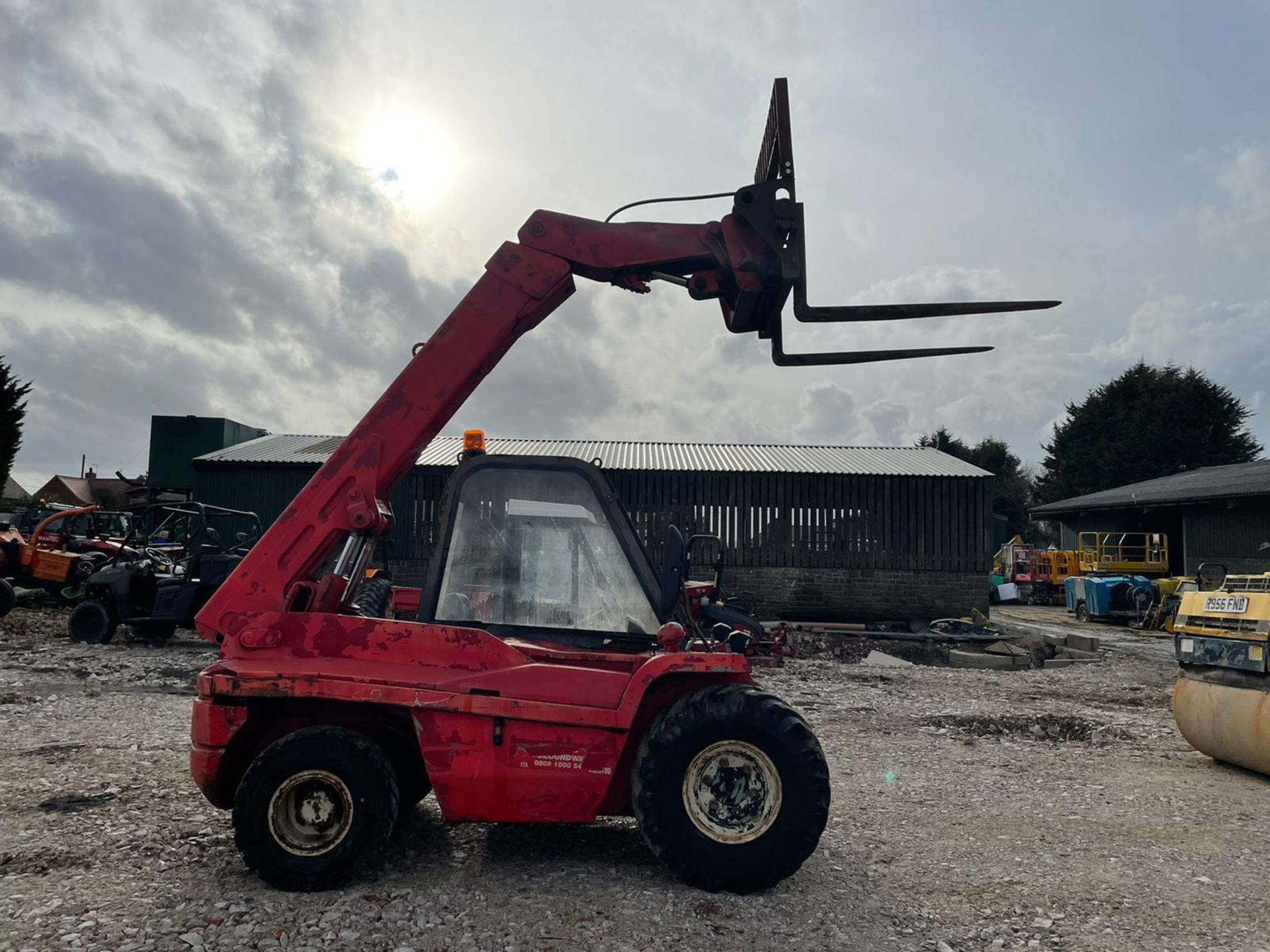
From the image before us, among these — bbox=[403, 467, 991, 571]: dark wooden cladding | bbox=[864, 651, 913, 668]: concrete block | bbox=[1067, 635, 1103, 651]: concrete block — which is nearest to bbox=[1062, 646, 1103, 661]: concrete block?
bbox=[1067, 635, 1103, 651]: concrete block

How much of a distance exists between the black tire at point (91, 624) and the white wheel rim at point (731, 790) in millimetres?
12368

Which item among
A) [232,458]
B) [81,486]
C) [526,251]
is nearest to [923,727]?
[526,251]

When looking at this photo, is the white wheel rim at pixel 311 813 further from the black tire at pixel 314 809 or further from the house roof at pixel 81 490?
the house roof at pixel 81 490

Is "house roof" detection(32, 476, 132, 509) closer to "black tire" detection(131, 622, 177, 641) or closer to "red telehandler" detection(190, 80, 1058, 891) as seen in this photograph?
"black tire" detection(131, 622, 177, 641)

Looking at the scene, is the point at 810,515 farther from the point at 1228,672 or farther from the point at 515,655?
the point at 515,655

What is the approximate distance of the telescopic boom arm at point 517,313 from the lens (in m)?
4.36

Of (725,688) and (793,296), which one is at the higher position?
(793,296)

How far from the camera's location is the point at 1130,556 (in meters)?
31.0

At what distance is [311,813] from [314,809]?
0.02 m

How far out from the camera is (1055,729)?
860cm

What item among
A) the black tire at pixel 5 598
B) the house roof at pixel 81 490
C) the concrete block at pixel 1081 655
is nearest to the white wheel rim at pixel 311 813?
the concrete block at pixel 1081 655

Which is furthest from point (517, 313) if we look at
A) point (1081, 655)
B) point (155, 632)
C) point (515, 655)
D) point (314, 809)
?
point (1081, 655)

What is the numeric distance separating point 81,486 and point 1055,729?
189 feet

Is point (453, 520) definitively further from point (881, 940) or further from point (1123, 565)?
point (1123, 565)
